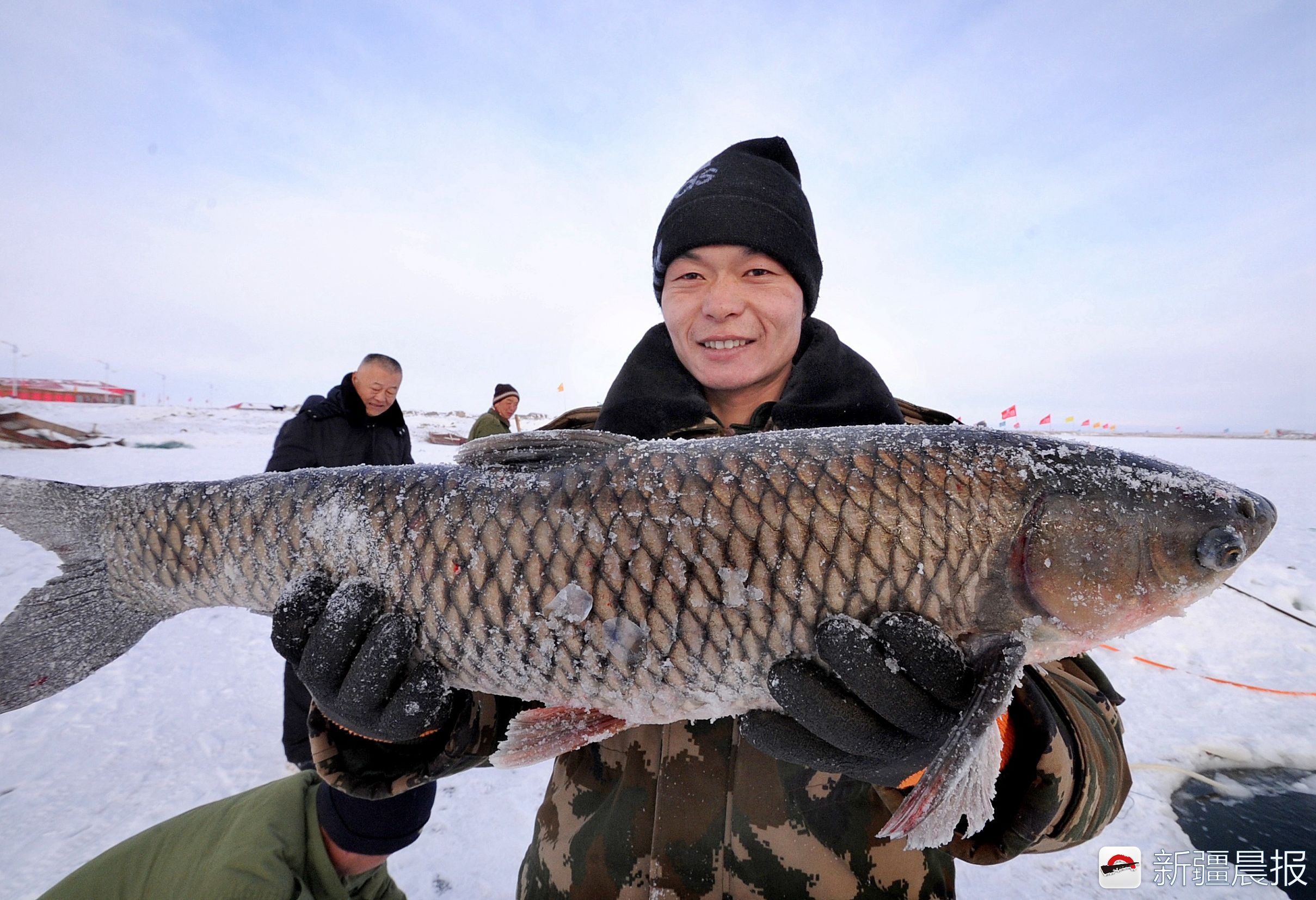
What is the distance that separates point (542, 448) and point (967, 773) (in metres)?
1.40

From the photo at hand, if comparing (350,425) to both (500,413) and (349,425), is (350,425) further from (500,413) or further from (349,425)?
(500,413)

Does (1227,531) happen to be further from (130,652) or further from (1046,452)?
(130,652)

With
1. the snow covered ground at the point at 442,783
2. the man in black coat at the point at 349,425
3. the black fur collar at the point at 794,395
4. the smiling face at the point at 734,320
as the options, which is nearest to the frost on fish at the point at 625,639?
the black fur collar at the point at 794,395

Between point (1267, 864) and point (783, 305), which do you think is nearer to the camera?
point (783, 305)

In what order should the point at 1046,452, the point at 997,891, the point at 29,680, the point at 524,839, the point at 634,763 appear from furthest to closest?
the point at 524,839
the point at 997,891
the point at 29,680
the point at 634,763
the point at 1046,452

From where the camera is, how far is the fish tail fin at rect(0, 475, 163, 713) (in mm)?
1878

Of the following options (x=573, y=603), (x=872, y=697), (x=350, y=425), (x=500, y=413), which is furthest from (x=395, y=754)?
(x=500, y=413)

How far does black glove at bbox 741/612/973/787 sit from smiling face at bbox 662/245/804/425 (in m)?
1.21

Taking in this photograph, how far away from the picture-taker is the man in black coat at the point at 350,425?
4289 millimetres

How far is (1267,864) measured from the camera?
2.65 meters

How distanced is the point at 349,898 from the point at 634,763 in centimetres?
145

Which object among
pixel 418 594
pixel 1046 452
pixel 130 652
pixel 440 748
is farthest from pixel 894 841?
pixel 130 652

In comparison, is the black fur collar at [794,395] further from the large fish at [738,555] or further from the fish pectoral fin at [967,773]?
the fish pectoral fin at [967,773]

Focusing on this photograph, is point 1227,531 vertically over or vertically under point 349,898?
over
